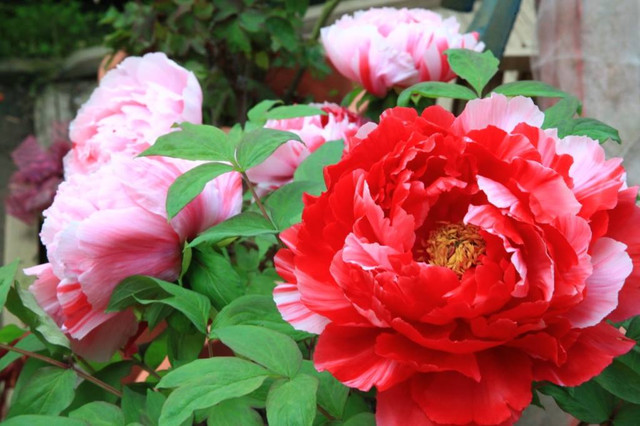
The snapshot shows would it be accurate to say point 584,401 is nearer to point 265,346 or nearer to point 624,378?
point 624,378

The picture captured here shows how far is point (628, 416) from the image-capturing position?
367 mm

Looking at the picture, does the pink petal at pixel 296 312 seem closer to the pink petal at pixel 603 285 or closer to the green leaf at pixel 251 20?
the pink petal at pixel 603 285

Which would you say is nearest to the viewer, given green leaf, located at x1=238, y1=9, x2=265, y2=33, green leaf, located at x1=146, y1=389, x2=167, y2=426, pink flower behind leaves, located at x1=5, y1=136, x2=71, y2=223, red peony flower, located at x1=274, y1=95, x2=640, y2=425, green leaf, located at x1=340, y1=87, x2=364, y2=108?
red peony flower, located at x1=274, y1=95, x2=640, y2=425

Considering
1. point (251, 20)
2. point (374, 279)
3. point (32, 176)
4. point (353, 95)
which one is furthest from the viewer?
point (32, 176)

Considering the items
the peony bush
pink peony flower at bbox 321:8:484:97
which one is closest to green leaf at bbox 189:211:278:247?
the peony bush

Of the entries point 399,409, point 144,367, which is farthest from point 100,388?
point 399,409

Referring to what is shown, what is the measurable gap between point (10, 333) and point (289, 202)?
23 centimetres

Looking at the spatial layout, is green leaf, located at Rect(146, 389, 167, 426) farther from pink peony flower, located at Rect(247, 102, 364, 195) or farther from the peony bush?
pink peony flower, located at Rect(247, 102, 364, 195)

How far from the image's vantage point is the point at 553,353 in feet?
0.91

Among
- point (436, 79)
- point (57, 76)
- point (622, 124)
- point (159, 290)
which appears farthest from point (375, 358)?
point (57, 76)

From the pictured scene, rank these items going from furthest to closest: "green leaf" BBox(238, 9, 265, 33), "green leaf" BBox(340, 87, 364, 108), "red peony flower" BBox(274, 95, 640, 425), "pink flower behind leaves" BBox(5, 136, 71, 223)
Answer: "pink flower behind leaves" BBox(5, 136, 71, 223)
"green leaf" BBox(238, 9, 265, 33)
"green leaf" BBox(340, 87, 364, 108)
"red peony flower" BBox(274, 95, 640, 425)

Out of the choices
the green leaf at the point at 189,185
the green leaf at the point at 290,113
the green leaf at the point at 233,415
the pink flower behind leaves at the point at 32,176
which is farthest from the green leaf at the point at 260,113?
the pink flower behind leaves at the point at 32,176

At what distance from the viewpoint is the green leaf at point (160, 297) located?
1.28 feet

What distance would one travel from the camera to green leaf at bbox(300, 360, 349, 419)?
1.18 ft
